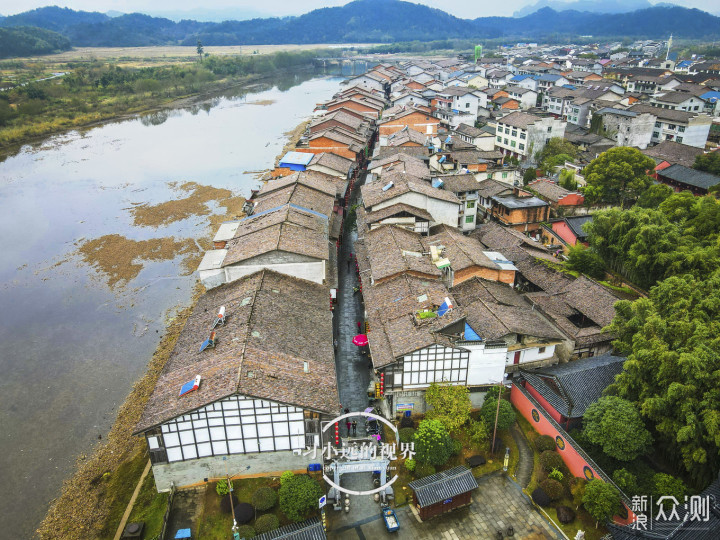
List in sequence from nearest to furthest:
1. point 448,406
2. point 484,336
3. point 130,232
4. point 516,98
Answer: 1. point 448,406
2. point 484,336
3. point 130,232
4. point 516,98

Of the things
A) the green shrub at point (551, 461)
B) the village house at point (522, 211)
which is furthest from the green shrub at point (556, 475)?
the village house at point (522, 211)

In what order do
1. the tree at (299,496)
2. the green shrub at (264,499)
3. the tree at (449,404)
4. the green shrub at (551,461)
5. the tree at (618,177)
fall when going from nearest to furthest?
the tree at (299,496), the green shrub at (264,499), the green shrub at (551,461), the tree at (449,404), the tree at (618,177)

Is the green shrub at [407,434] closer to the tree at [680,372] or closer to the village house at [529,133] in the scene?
the tree at [680,372]

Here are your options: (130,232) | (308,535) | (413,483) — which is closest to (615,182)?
(413,483)

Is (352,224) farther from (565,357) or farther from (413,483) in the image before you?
(413,483)

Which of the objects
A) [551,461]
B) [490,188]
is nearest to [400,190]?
[490,188]

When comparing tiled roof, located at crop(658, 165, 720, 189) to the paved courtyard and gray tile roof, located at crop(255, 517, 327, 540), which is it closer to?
the paved courtyard
